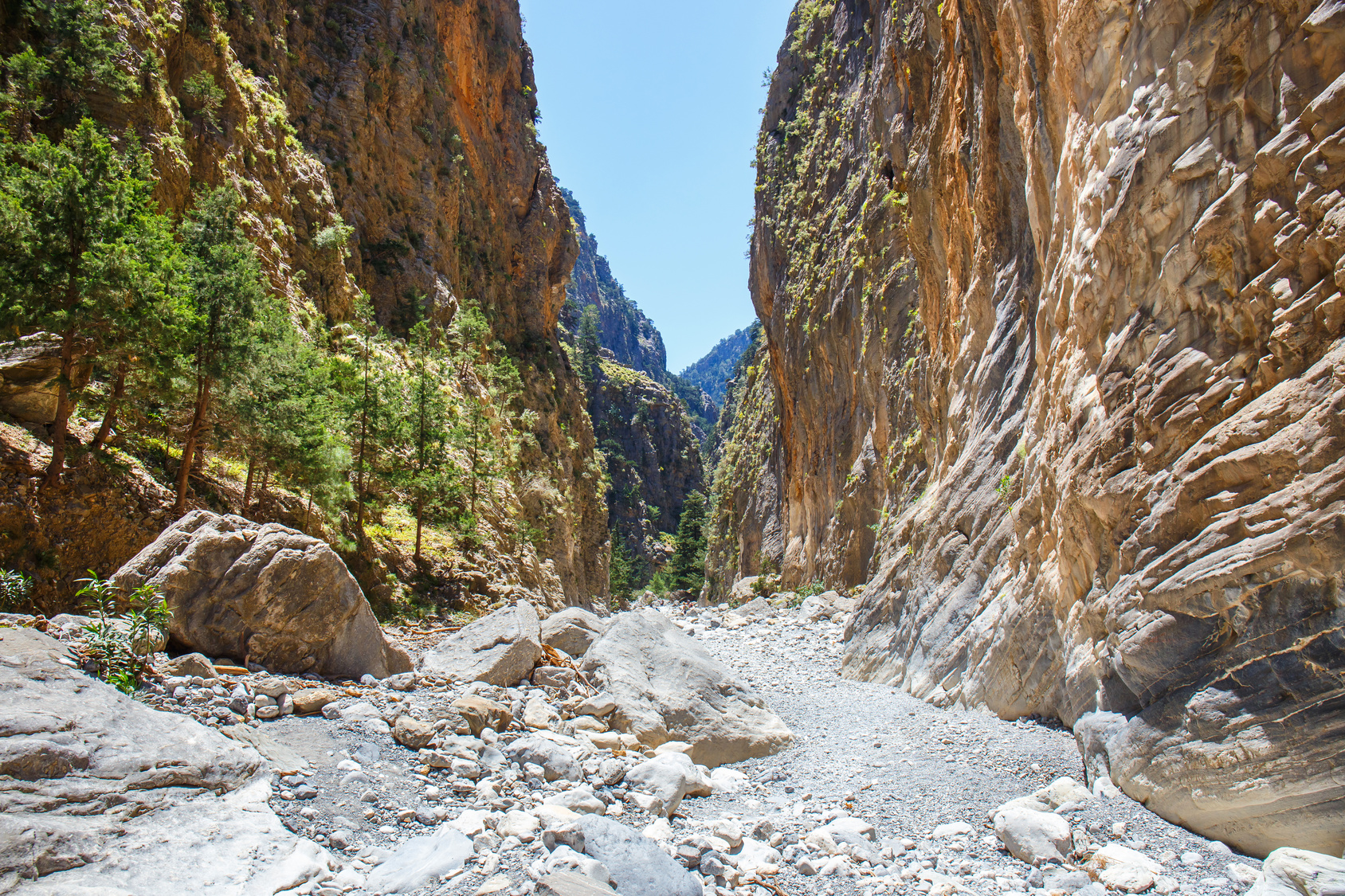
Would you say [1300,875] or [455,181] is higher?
[455,181]

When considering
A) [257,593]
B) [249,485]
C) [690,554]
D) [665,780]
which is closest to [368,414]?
[249,485]

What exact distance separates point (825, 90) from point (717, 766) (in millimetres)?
32528

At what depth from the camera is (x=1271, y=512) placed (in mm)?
3834

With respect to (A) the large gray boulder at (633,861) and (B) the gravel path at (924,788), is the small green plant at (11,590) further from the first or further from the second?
(B) the gravel path at (924,788)

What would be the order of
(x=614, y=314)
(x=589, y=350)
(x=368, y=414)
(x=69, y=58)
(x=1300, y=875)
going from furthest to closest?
(x=614, y=314)
(x=589, y=350)
(x=368, y=414)
(x=69, y=58)
(x=1300, y=875)

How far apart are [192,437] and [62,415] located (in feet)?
5.98

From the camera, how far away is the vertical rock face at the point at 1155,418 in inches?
148

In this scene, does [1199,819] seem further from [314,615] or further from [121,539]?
[121,539]

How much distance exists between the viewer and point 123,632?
5.63 meters

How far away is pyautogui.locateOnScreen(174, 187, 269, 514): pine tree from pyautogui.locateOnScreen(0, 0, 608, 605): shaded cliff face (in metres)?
2.54

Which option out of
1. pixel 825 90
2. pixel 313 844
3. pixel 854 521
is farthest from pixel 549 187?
pixel 313 844

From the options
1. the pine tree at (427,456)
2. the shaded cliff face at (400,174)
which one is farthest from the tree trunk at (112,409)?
the pine tree at (427,456)

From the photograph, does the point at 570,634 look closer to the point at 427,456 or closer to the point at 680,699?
the point at 680,699

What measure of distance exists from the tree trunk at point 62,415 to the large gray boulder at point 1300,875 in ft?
45.5
